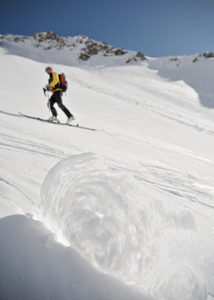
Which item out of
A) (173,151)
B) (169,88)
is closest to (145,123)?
(173,151)

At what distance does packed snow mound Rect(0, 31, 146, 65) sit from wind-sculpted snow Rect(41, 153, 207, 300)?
19717mm

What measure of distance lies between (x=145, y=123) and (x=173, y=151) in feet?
8.16

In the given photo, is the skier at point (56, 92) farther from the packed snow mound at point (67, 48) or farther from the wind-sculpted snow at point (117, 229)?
the packed snow mound at point (67, 48)

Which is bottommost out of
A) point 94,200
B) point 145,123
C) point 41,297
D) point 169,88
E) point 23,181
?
point 41,297

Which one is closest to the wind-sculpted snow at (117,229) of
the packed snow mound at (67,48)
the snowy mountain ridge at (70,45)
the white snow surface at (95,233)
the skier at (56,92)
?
the white snow surface at (95,233)

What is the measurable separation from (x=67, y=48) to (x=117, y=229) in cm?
2782

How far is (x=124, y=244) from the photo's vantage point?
3.06 feet

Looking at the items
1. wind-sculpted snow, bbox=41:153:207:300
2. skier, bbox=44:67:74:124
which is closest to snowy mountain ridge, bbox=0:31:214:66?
skier, bbox=44:67:74:124

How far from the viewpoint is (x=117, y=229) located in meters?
0.93

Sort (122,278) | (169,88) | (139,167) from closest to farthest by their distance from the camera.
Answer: (122,278)
(139,167)
(169,88)

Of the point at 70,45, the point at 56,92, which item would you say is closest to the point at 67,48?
the point at 70,45

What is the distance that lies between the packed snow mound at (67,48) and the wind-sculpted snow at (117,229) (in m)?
19.7

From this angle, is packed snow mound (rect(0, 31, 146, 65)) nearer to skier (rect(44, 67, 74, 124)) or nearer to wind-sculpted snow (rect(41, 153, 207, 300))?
skier (rect(44, 67, 74, 124))

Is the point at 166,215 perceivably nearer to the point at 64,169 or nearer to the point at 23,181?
the point at 64,169
